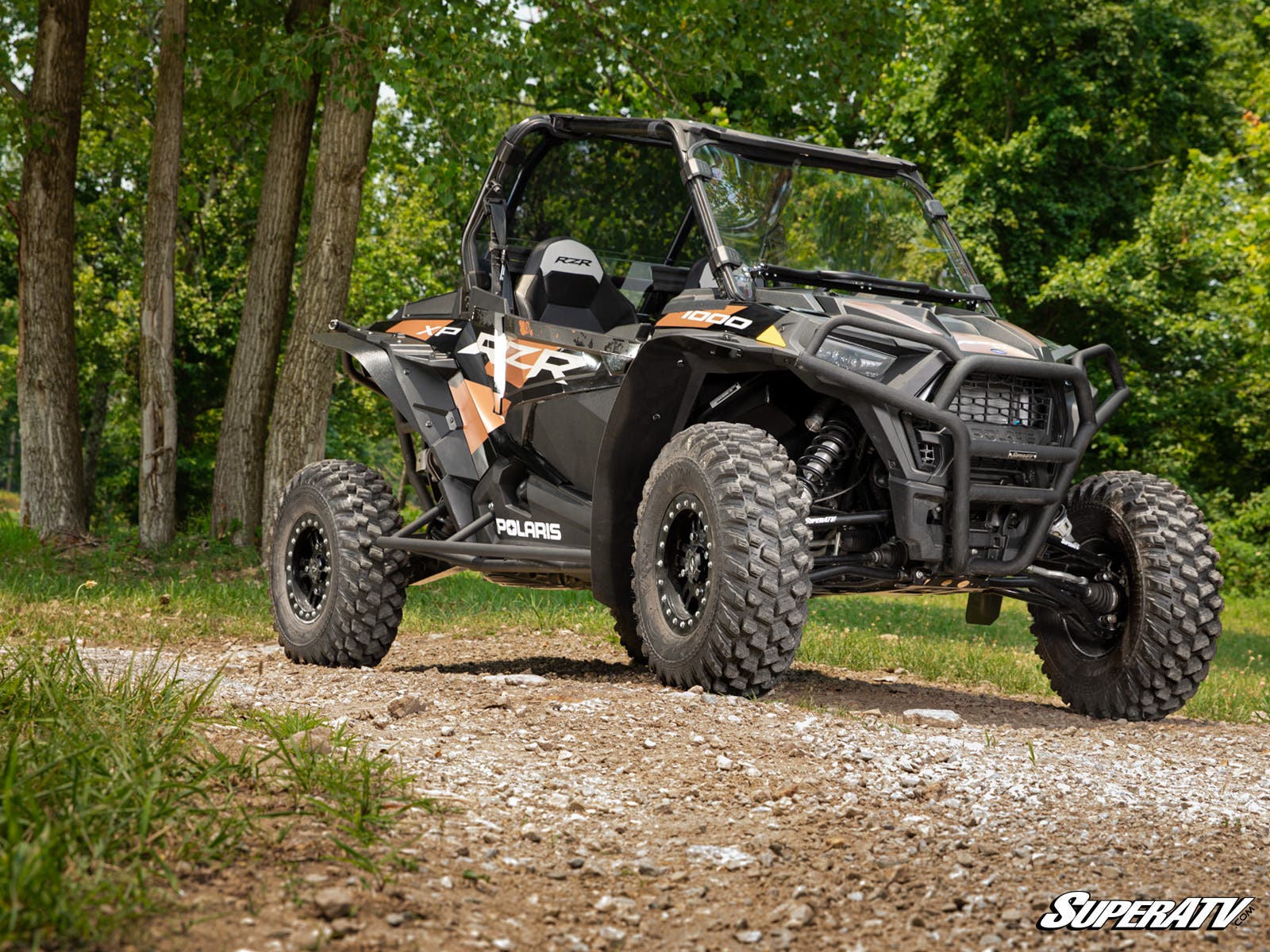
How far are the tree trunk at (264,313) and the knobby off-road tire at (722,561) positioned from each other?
9.50 metres

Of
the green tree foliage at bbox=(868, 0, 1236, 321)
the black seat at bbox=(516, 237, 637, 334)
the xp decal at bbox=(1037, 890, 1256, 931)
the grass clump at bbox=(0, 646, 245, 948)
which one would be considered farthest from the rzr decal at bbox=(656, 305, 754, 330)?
the green tree foliage at bbox=(868, 0, 1236, 321)

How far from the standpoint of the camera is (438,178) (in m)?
12.5

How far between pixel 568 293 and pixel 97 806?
4.63m

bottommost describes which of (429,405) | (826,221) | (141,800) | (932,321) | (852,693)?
(852,693)

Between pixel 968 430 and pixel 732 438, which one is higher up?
pixel 968 430

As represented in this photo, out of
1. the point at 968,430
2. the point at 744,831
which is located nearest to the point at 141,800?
the point at 744,831

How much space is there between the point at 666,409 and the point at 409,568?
6.60 feet

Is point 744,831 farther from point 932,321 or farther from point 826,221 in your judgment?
point 826,221

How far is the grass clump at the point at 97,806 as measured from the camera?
2475 millimetres

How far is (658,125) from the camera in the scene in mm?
6441

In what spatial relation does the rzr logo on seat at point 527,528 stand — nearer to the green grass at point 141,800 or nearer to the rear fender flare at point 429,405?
the rear fender flare at point 429,405

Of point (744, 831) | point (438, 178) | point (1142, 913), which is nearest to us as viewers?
point (1142, 913)

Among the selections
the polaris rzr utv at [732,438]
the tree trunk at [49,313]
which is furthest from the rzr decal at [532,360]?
the tree trunk at [49,313]

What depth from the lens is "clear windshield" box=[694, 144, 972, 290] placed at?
626 cm
